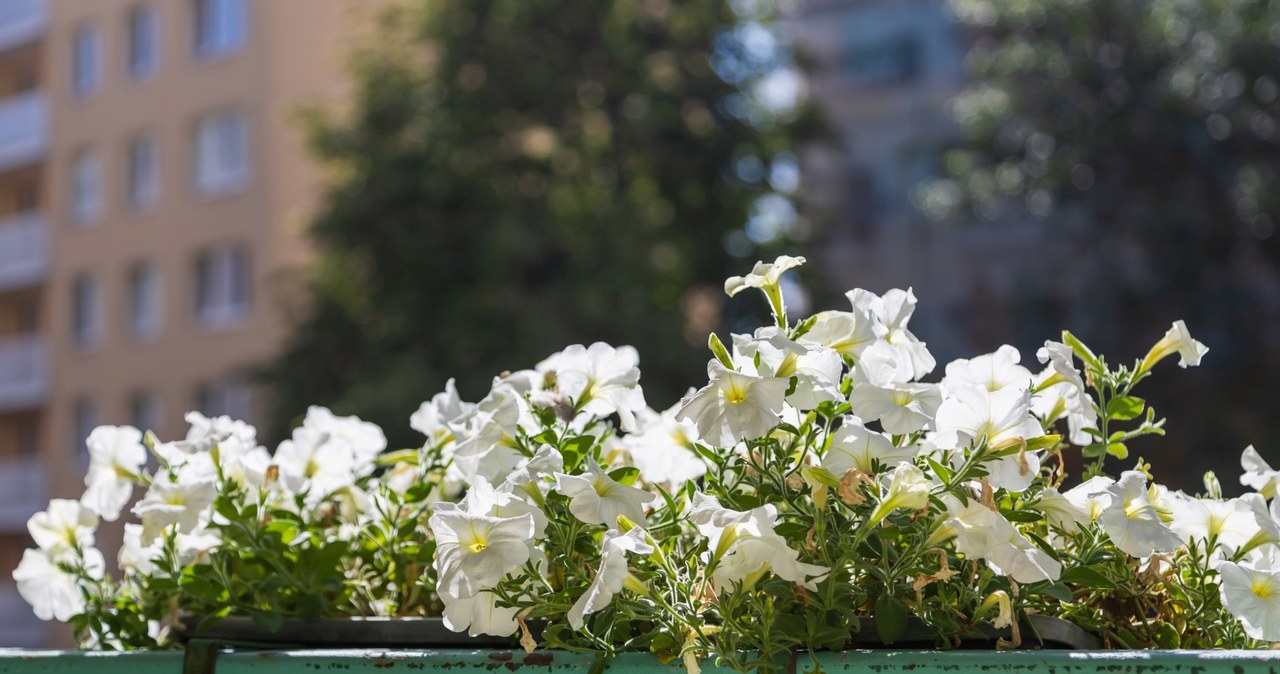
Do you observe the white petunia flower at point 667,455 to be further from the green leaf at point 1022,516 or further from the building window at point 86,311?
the building window at point 86,311

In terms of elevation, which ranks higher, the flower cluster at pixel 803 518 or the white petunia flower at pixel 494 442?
the white petunia flower at pixel 494 442

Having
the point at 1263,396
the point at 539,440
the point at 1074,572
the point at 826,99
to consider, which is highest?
the point at 826,99

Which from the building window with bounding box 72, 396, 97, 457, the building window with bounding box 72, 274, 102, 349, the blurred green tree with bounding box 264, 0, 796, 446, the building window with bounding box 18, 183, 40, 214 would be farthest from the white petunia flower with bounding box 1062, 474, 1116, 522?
the building window with bounding box 18, 183, 40, 214

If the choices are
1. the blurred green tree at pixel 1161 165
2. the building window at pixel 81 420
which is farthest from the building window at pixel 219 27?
the blurred green tree at pixel 1161 165

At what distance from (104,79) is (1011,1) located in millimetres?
18582

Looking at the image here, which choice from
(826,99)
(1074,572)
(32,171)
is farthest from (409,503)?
(32,171)

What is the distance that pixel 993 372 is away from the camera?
4.63ft

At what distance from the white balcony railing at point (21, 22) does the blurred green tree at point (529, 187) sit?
14954 millimetres

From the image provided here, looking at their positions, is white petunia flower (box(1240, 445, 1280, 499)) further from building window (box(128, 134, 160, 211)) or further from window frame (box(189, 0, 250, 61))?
building window (box(128, 134, 160, 211))

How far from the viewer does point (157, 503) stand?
62.9 inches

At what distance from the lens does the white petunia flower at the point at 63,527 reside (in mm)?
1755

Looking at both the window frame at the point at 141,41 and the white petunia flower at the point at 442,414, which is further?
the window frame at the point at 141,41

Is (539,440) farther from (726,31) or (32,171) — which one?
(32,171)

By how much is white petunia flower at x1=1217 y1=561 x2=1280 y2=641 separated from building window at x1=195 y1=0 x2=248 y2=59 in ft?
90.2
